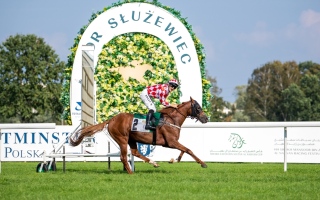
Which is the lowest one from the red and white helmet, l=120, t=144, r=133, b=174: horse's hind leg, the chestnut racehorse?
l=120, t=144, r=133, b=174: horse's hind leg

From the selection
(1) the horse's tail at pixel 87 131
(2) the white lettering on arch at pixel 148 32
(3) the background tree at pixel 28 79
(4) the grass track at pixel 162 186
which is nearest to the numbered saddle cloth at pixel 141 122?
(1) the horse's tail at pixel 87 131

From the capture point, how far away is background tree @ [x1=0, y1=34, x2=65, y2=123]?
224 ft

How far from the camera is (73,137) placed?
682 inches

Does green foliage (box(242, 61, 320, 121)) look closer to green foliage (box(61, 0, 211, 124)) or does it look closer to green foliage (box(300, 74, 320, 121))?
green foliage (box(300, 74, 320, 121))

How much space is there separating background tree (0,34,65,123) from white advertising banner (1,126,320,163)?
43988mm

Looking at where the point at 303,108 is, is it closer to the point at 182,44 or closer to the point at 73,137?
the point at 182,44

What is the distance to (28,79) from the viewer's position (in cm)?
7088

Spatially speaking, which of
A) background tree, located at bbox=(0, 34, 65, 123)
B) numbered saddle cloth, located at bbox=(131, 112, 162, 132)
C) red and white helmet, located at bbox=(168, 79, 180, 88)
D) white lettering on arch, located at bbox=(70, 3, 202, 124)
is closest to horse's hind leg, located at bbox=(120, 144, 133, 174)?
numbered saddle cloth, located at bbox=(131, 112, 162, 132)

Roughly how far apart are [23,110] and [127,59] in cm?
4473

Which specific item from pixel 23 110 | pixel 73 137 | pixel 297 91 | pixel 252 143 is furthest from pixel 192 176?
pixel 297 91

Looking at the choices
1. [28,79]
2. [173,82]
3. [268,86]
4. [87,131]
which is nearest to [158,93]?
[173,82]

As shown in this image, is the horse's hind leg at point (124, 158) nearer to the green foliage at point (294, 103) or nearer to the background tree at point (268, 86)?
the green foliage at point (294, 103)

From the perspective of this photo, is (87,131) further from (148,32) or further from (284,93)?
(284,93)

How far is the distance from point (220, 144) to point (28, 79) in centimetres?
5014
